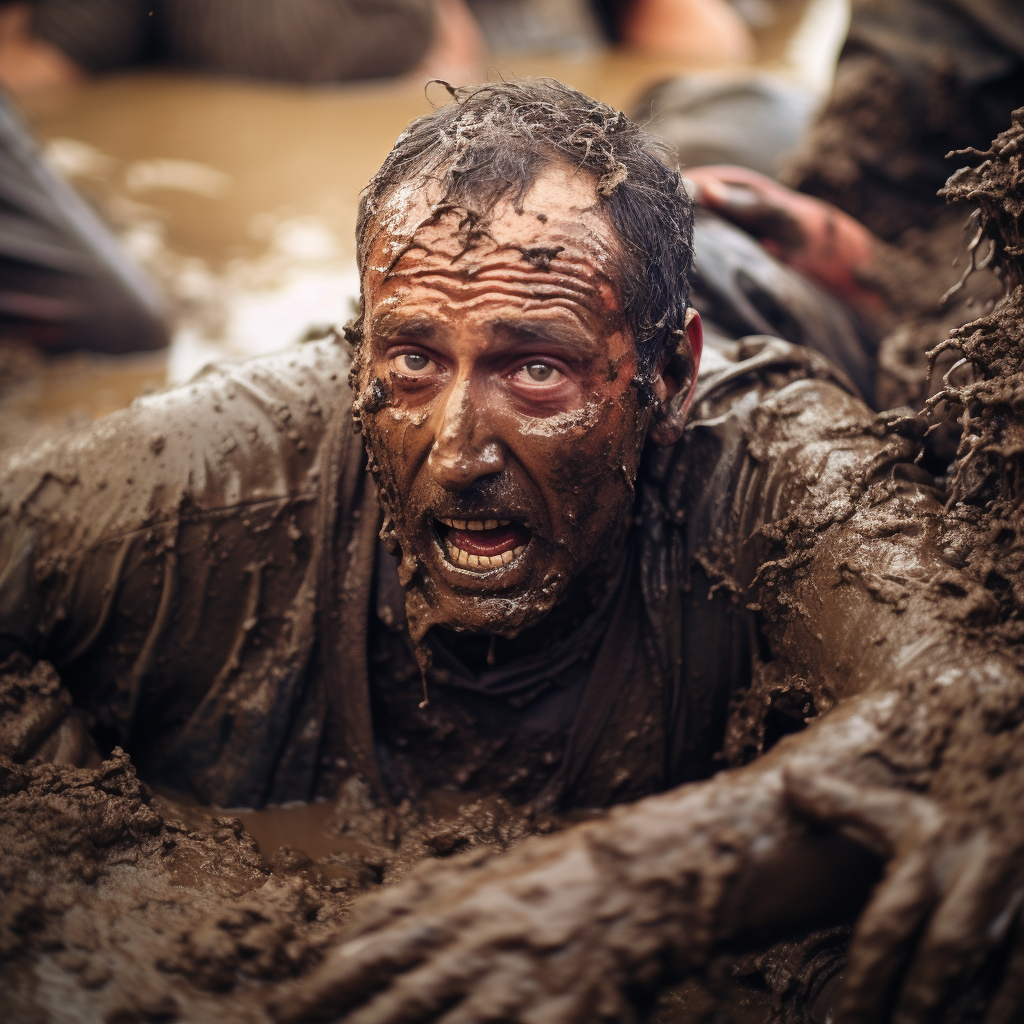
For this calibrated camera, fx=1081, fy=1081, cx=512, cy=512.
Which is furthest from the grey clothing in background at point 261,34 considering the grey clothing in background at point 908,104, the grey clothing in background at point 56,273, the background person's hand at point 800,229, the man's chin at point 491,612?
the man's chin at point 491,612

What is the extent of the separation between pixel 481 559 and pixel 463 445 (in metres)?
0.25

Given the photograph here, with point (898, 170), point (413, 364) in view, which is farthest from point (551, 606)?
point (898, 170)

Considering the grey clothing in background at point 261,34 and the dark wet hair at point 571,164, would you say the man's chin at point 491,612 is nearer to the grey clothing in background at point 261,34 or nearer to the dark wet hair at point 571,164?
the dark wet hair at point 571,164

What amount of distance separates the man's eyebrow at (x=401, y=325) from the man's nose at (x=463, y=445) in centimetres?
11

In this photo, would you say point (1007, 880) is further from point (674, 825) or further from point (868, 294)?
point (868, 294)

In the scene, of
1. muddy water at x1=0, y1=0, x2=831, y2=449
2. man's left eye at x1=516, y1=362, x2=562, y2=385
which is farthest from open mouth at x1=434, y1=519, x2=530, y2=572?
muddy water at x1=0, y1=0, x2=831, y2=449

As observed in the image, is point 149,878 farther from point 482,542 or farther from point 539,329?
point 539,329

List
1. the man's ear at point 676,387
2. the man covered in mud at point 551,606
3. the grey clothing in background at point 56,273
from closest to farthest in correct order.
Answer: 1. the man covered in mud at point 551,606
2. the man's ear at point 676,387
3. the grey clothing in background at point 56,273

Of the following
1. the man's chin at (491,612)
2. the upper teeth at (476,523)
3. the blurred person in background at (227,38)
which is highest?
the blurred person in background at (227,38)

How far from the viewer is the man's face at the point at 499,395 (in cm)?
185

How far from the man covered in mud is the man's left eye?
0.02 m

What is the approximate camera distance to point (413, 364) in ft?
6.31

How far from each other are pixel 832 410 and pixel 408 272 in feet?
3.05

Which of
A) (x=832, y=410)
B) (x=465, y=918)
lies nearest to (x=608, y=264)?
(x=832, y=410)
